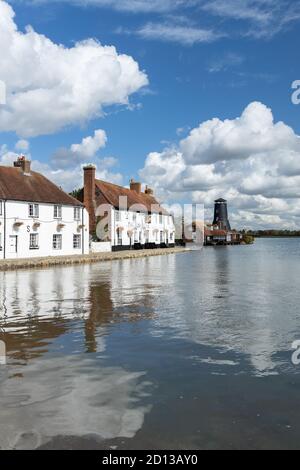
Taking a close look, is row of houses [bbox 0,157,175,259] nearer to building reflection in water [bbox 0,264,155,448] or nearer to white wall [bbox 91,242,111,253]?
white wall [bbox 91,242,111,253]

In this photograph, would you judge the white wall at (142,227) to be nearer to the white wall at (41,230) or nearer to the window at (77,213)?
the window at (77,213)

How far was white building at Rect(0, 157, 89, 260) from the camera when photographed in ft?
135

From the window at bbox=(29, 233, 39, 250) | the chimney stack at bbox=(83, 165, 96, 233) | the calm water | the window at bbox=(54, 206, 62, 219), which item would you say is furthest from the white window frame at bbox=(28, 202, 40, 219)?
the calm water

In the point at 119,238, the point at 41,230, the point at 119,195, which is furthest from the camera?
the point at 119,195

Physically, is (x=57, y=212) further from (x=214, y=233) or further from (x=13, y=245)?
(x=214, y=233)

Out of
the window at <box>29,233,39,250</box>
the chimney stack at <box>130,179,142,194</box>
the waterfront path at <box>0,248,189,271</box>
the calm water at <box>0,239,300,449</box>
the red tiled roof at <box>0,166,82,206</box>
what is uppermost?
the chimney stack at <box>130,179,142,194</box>

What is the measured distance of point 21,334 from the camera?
39.2 feet

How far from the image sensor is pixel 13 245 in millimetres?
41688

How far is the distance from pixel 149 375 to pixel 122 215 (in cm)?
5276

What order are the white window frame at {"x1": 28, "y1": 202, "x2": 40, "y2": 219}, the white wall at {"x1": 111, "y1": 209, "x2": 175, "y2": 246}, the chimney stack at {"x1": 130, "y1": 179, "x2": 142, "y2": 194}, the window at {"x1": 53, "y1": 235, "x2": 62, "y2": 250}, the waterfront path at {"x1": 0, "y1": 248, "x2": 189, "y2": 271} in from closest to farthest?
the waterfront path at {"x1": 0, "y1": 248, "x2": 189, "y2": 271} < the white window frame at {"x1": 28, "y1": 202, "x2": 40, "y2": 219} < the window at {"x1": 53, "y1": 235, "x2": 62, "y2": 250} < the white wall at {"x1": 111, "y1": 209, "x2": 175, "y2": 246} < the chimney stack at {"x1": 130, "y1": 179, "x2": 142, "y2": 194}

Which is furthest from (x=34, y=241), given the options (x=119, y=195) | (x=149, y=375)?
(x=149, y=375)

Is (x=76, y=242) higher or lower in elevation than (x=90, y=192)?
lower
